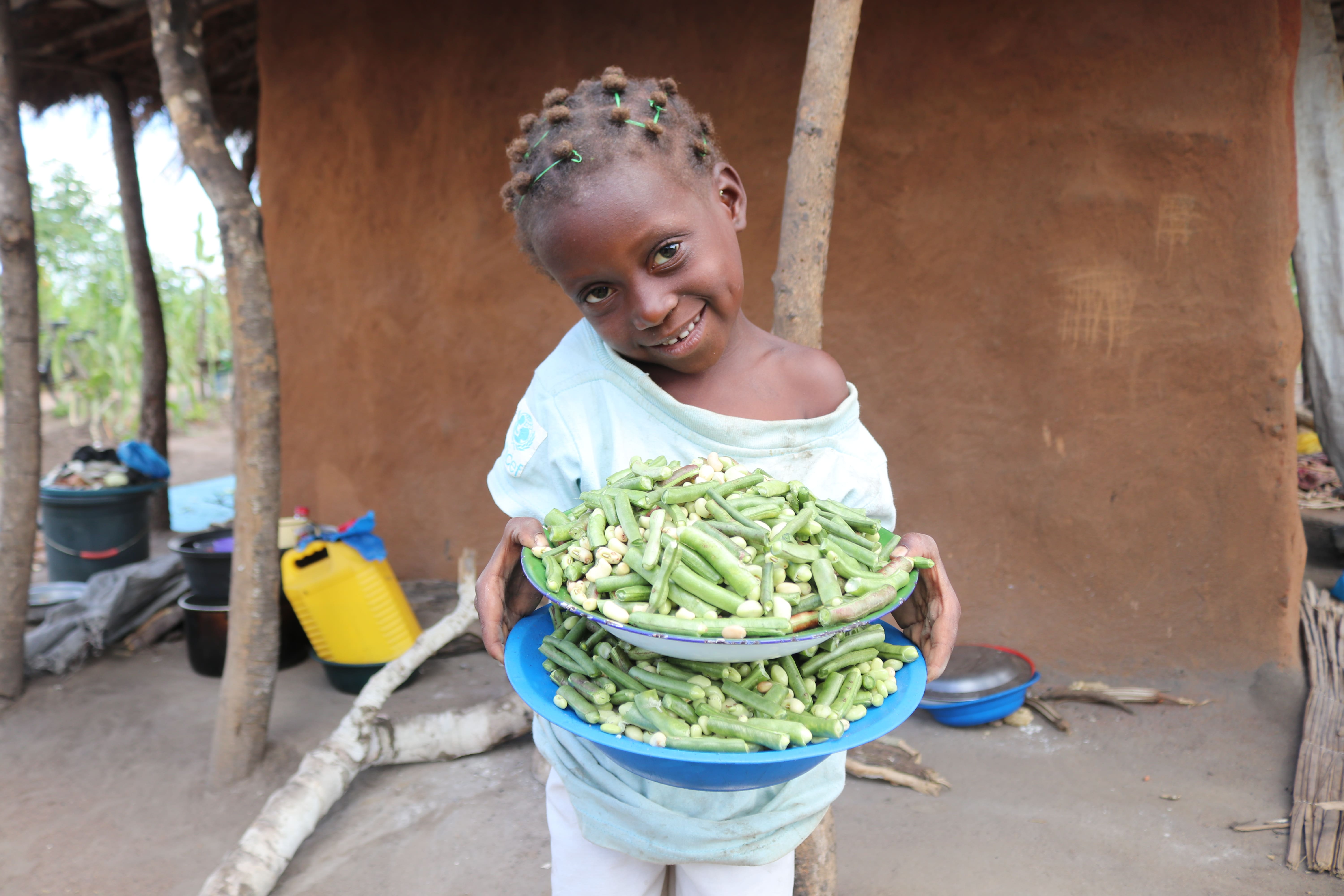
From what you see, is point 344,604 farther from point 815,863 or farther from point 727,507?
point 727,507

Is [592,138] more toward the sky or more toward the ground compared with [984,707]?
more toward the sky

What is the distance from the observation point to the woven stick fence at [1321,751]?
107 inches

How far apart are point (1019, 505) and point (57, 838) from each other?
163 inches

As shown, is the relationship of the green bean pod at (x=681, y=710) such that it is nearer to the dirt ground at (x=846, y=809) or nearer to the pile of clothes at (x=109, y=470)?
the dirt ground at (x=846, y=809)

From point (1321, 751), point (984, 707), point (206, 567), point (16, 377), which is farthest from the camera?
point (206, 567)

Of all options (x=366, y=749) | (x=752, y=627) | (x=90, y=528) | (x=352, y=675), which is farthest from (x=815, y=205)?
(x=90, y=528)

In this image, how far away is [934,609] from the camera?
1364mm

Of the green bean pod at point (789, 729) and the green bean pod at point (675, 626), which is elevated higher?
the green bean pod at point (675, 626)

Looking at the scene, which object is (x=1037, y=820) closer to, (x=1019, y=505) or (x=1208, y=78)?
(x=1019, y=505)

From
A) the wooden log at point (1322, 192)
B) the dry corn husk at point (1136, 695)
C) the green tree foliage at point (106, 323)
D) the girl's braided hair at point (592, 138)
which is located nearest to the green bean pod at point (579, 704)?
the girl's braided hair at point (592, 138)

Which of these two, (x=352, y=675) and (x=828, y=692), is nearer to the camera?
(x=828, y=692)

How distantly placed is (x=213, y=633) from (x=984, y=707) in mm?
3743

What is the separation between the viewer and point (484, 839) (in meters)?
2.97

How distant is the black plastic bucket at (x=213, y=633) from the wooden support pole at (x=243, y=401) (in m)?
0.86
